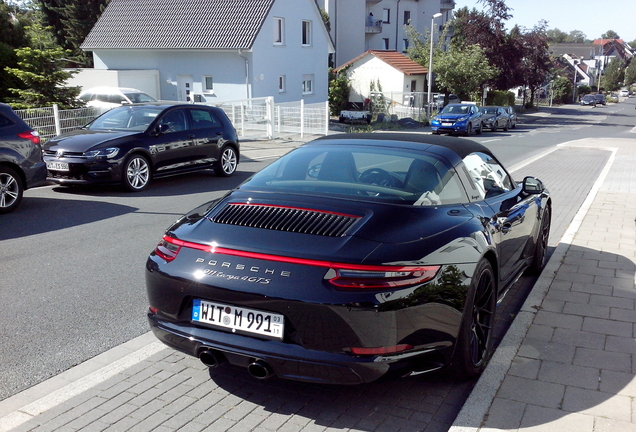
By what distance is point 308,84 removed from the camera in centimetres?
3647

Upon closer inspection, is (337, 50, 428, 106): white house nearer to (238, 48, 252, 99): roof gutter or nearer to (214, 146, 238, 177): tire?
(238, 48, 252, 99): roof gutter

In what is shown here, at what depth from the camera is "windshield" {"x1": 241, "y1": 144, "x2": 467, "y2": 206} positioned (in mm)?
4035

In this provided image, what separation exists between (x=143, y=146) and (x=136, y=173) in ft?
1.74

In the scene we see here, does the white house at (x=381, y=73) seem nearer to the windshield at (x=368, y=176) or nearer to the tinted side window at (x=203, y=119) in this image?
the tinted side window at (x=203, y=119)

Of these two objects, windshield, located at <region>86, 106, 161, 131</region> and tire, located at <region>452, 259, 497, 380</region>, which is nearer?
tire, located at <region>452, 259, 497, 380</region>

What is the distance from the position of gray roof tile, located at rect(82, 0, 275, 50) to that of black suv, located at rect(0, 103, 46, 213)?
2178cm

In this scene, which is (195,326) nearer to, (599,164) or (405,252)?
(405,252)

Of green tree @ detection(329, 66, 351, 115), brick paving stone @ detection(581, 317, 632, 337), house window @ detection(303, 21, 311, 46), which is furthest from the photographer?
green tree @ detection(329, 66, 351, 115)

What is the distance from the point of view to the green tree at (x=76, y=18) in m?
46.0

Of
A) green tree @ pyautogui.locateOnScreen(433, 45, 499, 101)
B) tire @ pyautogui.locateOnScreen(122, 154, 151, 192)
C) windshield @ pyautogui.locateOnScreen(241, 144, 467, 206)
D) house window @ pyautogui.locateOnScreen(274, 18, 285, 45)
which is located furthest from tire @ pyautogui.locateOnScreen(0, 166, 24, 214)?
green tree @ pyautogui.locateOnScreen(433, 45, 499, 101)

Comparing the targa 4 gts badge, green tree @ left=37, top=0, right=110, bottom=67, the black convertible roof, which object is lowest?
the targa 4 gts badge

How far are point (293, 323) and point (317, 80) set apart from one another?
3474 cm

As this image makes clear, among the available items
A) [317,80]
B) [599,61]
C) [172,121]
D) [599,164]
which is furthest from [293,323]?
[599,61]

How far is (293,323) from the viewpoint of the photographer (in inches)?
127
